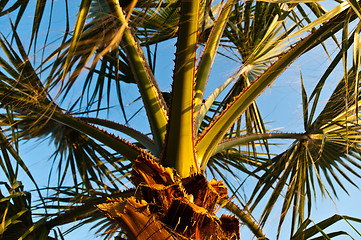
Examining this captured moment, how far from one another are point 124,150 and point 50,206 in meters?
1.18

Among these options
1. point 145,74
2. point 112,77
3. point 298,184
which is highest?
point 112,77

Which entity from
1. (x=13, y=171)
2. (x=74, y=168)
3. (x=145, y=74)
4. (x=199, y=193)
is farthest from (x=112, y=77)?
(x=199, y=193)

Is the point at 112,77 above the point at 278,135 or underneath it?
above

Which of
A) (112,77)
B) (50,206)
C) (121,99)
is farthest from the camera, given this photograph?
(112,77)

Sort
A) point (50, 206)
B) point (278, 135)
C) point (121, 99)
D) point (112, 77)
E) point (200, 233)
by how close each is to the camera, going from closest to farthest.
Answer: point (200, 233), point (50, 206), point (278, 135), point (121, 99), point (112, 77)

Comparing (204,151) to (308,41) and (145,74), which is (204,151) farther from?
(308,41)

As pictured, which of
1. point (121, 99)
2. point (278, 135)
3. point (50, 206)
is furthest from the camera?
point (121, 99)

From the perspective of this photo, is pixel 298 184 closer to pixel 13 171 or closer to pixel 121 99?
pixel 121 99

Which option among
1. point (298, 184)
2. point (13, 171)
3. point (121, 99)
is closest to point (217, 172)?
point (298, 184)

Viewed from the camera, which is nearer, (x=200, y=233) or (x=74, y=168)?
(x=200, y=233)

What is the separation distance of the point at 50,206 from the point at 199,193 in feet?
5.73

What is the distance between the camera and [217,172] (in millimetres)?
4066

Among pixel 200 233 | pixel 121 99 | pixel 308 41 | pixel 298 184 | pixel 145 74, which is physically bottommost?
pixel 298 184

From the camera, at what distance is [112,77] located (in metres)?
3.93
